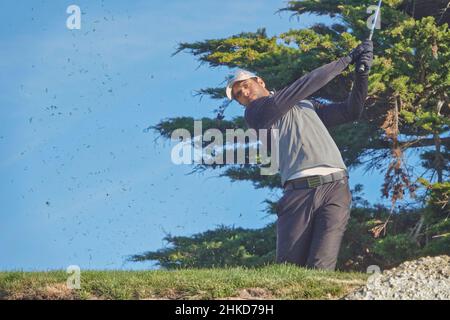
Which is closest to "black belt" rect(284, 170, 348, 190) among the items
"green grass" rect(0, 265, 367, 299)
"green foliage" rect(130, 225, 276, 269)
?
"green grass" rect(0, 265, 367, 299)

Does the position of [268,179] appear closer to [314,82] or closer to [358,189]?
[358,189]

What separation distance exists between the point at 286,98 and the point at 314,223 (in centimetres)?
124

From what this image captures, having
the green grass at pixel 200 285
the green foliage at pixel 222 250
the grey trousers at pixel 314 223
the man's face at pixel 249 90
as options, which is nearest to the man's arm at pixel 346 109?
the man's face at pixel 249 90

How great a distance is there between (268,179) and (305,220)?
36.1ft

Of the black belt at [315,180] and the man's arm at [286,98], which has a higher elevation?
the man's arm at [286,98]

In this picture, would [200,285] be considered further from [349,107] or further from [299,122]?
[349,107]

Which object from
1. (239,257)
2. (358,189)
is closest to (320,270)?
(239,257)

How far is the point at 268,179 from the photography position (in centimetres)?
2031

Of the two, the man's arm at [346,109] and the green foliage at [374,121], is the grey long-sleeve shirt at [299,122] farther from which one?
the green foliage at [374,121]

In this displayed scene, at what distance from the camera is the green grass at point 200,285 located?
25.9 ft

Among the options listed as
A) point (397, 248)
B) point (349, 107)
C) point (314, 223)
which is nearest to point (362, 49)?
point (349, 107)

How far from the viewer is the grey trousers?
361 inches

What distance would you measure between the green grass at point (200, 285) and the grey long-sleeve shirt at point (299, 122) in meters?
1.08

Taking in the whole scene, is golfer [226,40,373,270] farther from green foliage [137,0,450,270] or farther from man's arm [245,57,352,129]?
green foliage [137,0,450,270]
